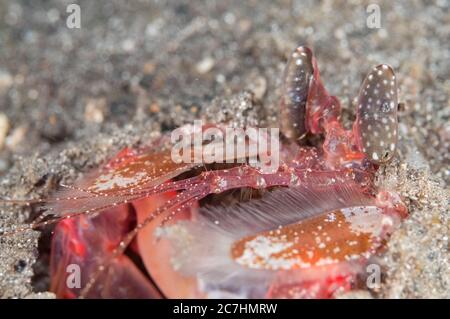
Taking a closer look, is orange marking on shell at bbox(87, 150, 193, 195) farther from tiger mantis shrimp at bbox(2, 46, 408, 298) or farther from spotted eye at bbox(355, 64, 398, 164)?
spotted eye at bbox(355, 64, 398, 164)

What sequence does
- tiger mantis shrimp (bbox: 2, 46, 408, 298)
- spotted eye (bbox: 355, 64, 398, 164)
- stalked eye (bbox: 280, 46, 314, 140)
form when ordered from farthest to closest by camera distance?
stalked eye (bbox: 280, 46, 314, 140)
spotted eye (bbox: 355, 64, 398, 164)
tiger mantis shrimp (bbox: 2, 46, 408, 298)

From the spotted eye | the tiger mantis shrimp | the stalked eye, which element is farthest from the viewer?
the stalked eye

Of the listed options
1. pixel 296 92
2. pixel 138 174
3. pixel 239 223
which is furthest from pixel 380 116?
pixel 138 174

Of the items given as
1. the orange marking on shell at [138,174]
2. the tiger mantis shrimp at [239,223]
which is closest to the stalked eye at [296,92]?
the tiger mantis shrimp at [239,223]

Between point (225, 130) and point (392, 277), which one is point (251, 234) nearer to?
point (392, 277)

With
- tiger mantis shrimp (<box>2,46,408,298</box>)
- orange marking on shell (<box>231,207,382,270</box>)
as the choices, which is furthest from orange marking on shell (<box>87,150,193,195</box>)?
orange marking on shell (<box>231,207,382,270</box>)

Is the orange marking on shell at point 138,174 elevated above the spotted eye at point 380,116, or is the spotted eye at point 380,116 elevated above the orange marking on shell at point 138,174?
the spotted eye at point 380,116

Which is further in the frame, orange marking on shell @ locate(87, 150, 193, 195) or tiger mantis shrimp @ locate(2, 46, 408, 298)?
orange marking on shell @ locate(87, 150, 193, 195)

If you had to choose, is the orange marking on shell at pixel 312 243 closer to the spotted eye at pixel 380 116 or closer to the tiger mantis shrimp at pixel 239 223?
the tiger mantis shrimp at pixel 239 223
